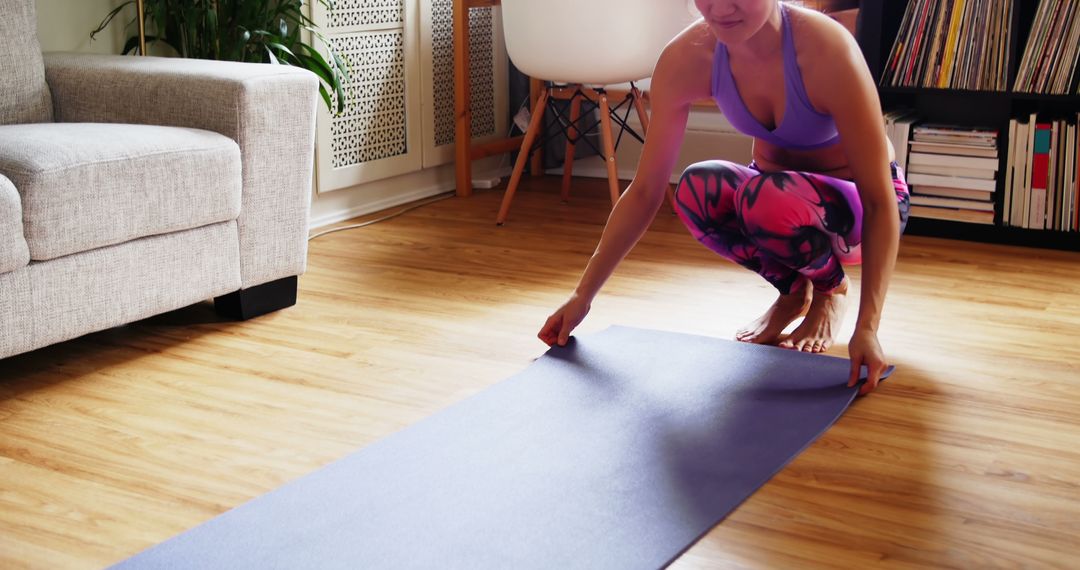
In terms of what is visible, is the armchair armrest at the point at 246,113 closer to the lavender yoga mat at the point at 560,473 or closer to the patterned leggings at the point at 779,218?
the lavender yoga mat at the point at 560,473

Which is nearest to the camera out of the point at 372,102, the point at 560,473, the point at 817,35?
the point at 560,473

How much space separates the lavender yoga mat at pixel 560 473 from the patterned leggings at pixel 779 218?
0.58ft

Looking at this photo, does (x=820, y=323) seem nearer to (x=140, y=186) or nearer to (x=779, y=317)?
(x=779, y=317)

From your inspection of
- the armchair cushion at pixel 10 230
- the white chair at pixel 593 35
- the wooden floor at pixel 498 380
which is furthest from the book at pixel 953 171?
the armchair cushion at pixel 10 230

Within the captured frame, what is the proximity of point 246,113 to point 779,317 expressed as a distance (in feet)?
3.58

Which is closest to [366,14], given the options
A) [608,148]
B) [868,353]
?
[608,148]

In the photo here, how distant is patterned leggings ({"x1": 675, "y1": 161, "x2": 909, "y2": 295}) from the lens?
6.65 feet

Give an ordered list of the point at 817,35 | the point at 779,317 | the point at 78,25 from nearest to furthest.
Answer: the point at 817,35
the point at 779,317
the point at 78,25

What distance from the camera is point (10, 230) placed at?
6.11 ft

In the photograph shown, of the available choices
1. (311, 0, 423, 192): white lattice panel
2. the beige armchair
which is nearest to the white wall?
the beige armchair

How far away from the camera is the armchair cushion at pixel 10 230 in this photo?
1.85 meters

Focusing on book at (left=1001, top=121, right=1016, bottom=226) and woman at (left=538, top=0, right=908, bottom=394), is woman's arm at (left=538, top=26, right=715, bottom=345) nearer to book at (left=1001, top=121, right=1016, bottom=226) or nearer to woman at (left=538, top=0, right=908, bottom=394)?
woman at (left=538, top=0, right=908, bottom=394)

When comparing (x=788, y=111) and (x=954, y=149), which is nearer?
(x=788, y=111)

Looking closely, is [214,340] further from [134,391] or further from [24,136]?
[24,136]
